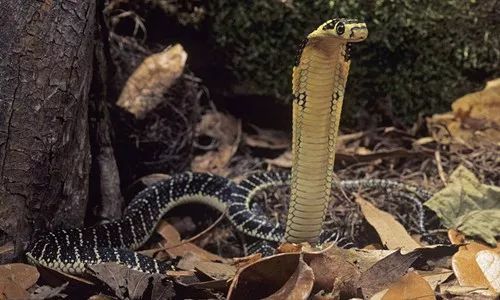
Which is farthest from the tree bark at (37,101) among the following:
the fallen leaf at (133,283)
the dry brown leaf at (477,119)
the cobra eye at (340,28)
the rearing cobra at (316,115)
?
the dry brown leaf at (477,119)

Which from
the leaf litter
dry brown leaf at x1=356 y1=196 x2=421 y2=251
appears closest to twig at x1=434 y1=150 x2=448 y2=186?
the leaf litter

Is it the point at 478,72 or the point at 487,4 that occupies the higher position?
the point at 487,4

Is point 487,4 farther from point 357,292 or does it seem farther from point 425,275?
point 357,292

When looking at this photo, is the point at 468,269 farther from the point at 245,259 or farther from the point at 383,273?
the point at 245,259

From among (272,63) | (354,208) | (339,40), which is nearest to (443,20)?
(272,63)

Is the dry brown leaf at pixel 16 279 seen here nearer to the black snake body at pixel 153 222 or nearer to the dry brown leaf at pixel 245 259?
the black snake body at pixel 153 222

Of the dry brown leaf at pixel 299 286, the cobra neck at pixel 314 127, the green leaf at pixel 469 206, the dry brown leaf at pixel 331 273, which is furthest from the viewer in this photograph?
the green leaf at pixel 469 206

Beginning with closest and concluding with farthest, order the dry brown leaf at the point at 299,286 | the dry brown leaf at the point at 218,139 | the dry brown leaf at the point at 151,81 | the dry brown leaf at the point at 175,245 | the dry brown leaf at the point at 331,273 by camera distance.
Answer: the dry brown leaf at the point at 299,286 → the dry brown leaf at the point at 331,273 → the dry brown leaf at the point at 175,245 → the dry brown leaf at the point at 151,81 → the dry brown leaf at the point at 218,139
